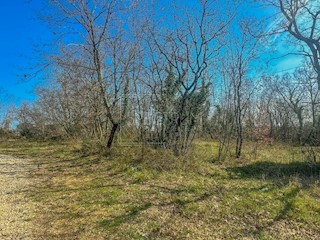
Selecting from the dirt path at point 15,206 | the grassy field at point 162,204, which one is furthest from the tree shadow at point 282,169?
the dirt path at point 15,206

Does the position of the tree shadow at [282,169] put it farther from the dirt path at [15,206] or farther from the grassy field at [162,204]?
the dirt path at [15,206]

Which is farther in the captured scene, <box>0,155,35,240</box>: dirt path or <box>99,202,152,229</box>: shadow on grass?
<box>99,202,152,229</box>: shadow on grass

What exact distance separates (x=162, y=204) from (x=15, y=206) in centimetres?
264

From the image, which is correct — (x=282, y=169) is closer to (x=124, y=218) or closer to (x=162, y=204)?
(x=162, y=204)

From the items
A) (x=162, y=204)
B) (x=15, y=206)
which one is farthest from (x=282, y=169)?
(x=15, y=206)

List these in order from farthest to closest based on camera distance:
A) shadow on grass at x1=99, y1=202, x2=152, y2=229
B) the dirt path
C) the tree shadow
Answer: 1. the tree shadow
2. shadow on grass at x1=99, y1=202, x2=152, y2=229
3. the dirt path

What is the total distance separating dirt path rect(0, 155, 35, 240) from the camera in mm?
3899

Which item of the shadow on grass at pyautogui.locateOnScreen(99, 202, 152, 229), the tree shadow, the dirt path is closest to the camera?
the dirt path

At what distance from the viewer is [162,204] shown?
16.9ft

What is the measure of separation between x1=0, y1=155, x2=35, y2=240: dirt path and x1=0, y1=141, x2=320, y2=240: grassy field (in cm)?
15

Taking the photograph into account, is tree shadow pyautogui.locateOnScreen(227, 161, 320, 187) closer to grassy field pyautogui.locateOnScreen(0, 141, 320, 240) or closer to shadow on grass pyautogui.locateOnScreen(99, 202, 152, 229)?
grassy field pyautogui.locateOnScreen(0, 141, 320, 240)

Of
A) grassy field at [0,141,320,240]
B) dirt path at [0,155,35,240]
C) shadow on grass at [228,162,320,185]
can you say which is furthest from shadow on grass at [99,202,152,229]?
shadow on grass at [228,162,320,185]

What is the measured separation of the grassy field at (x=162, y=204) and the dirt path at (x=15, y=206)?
0.49 feet

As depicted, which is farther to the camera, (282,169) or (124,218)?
(282,169)
